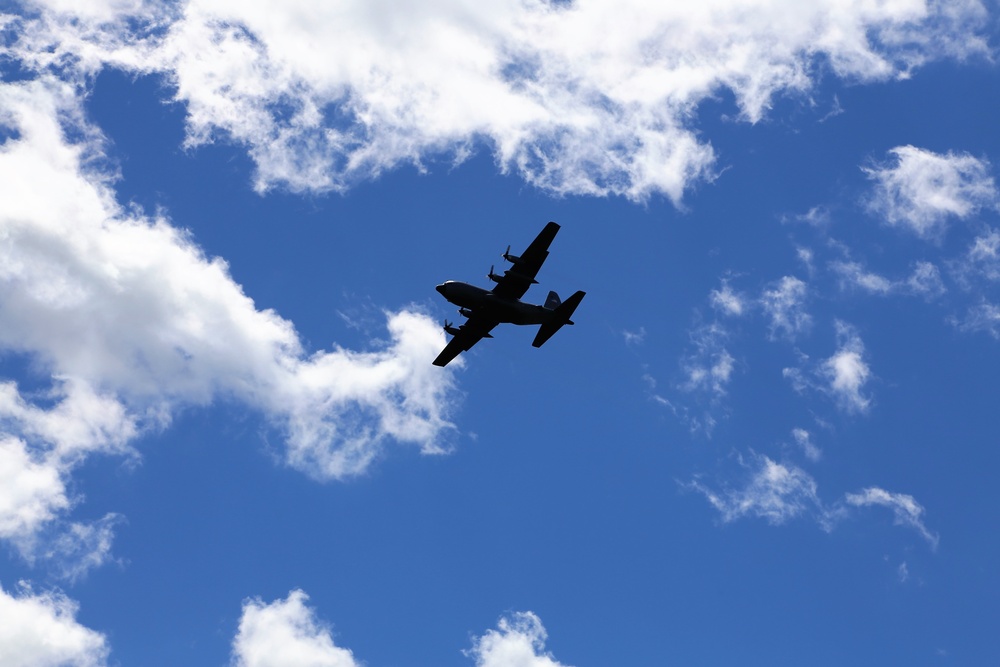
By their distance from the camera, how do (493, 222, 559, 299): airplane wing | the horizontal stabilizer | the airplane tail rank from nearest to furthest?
1. (493, 222, 559, 299): airplane wing
2. the airplane tail
3. the horizontal stabilizer

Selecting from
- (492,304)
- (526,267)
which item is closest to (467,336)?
(492,304)

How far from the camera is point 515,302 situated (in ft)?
329

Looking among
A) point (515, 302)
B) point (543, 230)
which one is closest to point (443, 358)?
point (515, 302)

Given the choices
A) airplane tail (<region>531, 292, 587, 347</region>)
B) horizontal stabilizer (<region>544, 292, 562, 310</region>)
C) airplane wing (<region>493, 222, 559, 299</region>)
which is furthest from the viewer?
horizontal stabilizer (<region>544, 292, 562, 310</region>)

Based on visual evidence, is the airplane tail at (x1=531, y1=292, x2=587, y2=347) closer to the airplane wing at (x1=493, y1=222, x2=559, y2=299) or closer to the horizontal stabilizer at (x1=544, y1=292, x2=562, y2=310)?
the horizontal stabilizer at (x1=544, y1=292, x2=562, y2=310)

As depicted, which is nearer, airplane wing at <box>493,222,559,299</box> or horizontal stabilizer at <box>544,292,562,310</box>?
airplane wing at <box>493,222,559,299</box>

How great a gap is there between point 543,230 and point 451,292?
8.92 m

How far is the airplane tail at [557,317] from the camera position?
102 meters

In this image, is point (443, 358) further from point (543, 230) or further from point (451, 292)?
point (543, 230)

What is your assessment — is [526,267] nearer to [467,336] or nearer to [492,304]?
[492,304]

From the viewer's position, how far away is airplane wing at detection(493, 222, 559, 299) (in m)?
95.9

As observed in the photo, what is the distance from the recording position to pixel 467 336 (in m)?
105

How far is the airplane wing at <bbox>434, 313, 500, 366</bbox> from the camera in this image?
103 m

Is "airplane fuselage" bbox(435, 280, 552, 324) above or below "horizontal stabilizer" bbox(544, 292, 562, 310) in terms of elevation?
below
